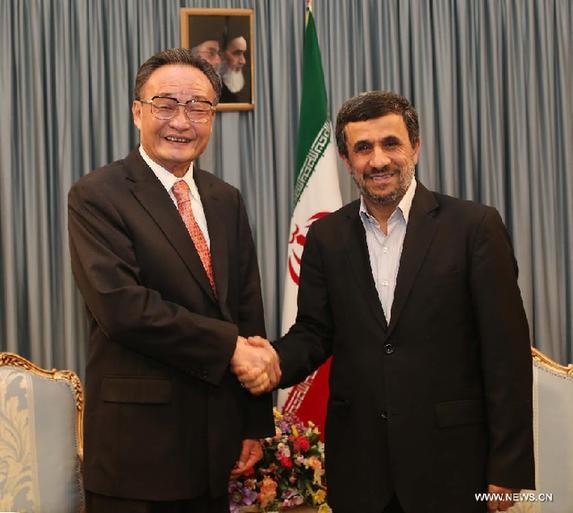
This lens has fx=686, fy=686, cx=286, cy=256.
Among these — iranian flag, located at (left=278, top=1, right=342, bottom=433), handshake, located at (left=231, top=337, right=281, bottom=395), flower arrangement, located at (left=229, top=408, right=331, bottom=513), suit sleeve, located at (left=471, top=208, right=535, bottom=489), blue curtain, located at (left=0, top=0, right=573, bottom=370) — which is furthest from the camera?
blue curtain, located at (left=0, top=0, right=573, bottom=370)

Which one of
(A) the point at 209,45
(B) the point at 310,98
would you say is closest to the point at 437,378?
(B) the point at 310,98

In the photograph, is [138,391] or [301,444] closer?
[138,391]

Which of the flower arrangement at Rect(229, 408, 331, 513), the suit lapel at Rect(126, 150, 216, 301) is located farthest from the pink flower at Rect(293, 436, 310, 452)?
the suit lapel at Rect(126, 150, 216, 301)

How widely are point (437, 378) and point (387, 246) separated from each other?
408mm

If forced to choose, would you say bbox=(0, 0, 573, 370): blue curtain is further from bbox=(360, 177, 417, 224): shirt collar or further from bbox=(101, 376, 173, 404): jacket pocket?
bbox=(101, 376, 173, 404): jacket pocket

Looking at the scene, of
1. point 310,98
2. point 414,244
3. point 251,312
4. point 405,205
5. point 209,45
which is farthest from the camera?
point 209,45

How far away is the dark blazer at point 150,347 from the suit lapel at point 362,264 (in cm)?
38

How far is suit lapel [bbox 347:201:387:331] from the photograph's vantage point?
1928 millimetres

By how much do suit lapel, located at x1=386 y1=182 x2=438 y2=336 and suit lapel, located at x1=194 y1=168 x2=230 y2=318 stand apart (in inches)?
19.2

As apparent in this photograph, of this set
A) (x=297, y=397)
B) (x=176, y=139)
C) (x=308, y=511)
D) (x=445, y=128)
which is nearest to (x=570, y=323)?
(x=445, y=128)

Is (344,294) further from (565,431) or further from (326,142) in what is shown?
(326,142)

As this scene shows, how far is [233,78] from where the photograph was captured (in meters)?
3.61

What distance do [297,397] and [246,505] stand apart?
0.97 m

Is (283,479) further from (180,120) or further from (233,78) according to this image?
A: (233,78)
